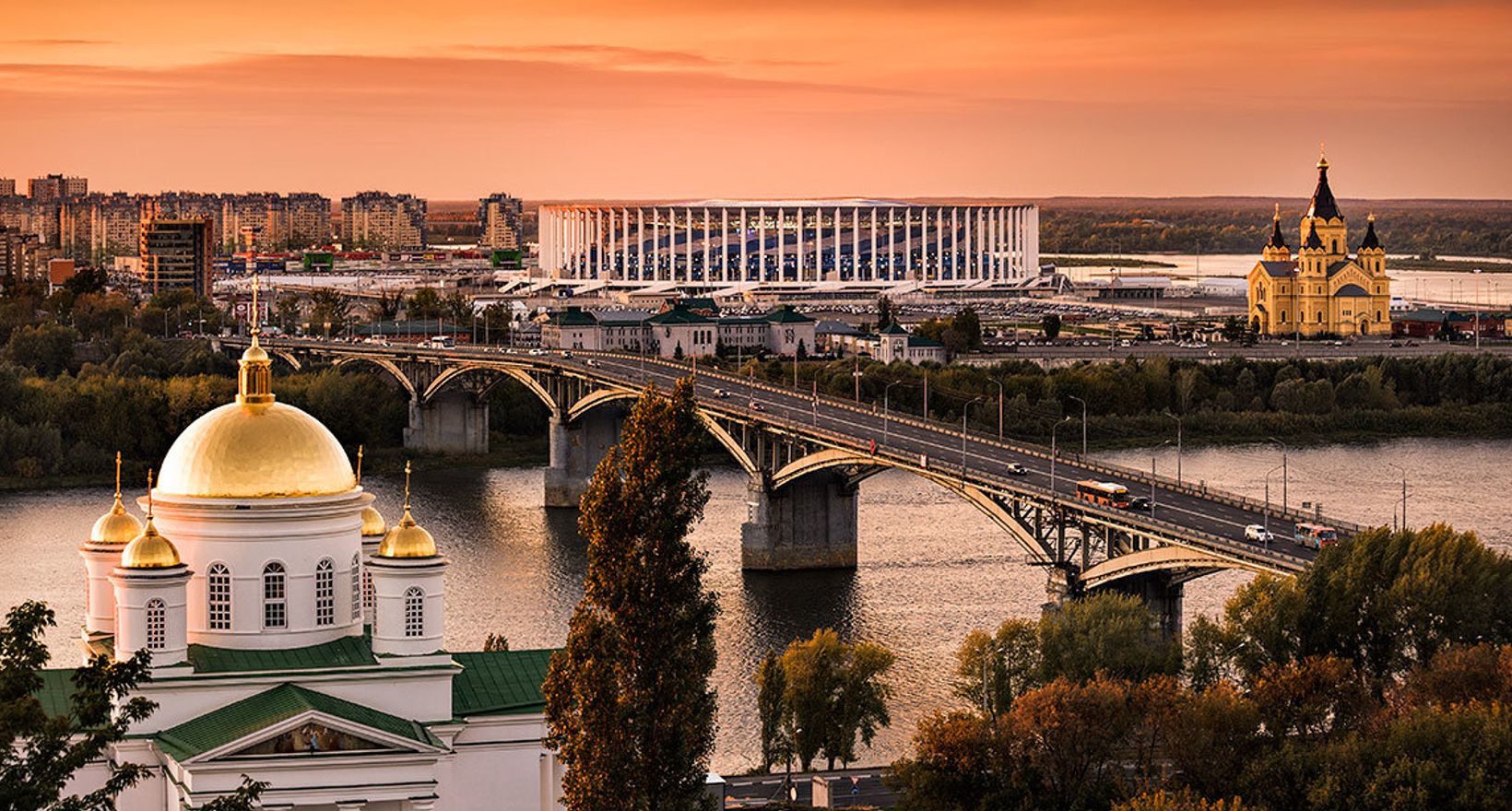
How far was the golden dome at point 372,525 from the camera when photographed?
3169 centimetres

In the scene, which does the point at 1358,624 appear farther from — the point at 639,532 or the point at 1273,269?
the point at 1273,269

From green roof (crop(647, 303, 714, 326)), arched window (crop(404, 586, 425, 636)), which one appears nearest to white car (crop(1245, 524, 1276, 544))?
arched window (crop(404, 586, 425, 636))

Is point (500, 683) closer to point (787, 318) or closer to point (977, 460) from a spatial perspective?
point (977, 460)

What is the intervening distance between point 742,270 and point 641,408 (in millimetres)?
148831

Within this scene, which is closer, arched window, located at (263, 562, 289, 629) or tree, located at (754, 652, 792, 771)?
arched window, located at (263, 562, 289, 629)

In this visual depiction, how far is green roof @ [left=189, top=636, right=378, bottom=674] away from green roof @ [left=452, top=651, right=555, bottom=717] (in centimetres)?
125

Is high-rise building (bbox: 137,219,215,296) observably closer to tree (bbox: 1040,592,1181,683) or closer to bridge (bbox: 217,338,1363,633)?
bridge (bbox: 217,338,1363,633)

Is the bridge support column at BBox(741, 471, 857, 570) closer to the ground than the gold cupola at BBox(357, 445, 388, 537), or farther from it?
closer to the ground

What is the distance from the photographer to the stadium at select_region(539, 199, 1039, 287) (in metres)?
176

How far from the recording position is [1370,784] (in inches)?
1155

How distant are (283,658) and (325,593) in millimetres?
994

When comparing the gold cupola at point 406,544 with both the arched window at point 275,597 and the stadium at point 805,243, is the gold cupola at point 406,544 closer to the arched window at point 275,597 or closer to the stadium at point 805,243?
the arched window at point 275,597

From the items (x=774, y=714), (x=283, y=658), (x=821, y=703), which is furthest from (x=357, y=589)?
(x=821, y=703)

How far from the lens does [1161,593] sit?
45.6 metres
